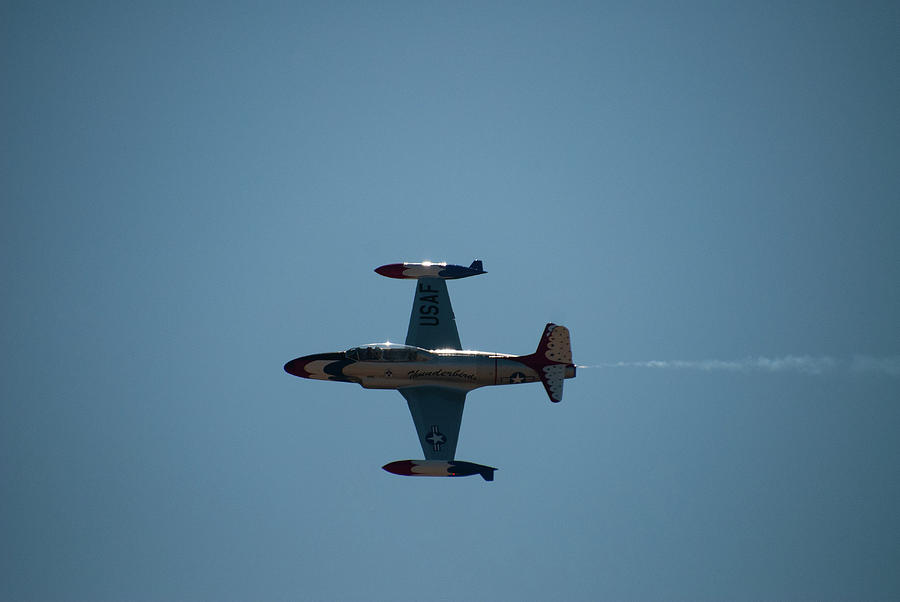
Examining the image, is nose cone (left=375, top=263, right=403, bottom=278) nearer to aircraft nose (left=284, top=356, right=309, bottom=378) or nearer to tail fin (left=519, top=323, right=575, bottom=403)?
aircraft nose (left=284, top=356, right=309, bottom=378)

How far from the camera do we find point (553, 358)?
54.3 meters

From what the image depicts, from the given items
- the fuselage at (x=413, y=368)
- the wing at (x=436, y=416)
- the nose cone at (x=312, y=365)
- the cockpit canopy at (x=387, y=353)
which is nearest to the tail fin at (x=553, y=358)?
the fuselage at (x=413, y=368)

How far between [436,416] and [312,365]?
7.77 metres

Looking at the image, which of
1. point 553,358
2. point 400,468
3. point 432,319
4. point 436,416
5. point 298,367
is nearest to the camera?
point 400,468

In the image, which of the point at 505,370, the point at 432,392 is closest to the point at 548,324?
the point at 505,370

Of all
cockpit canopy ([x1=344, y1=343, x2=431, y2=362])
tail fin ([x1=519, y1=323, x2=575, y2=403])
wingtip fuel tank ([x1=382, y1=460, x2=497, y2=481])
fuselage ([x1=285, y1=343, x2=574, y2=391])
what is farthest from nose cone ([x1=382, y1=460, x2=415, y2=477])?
tail fin ([x1=519, y1=323, x2=575, y2=403])

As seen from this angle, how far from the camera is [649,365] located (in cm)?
5475

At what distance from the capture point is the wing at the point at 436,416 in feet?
174

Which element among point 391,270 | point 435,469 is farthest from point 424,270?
point 435,469

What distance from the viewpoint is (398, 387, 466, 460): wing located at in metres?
53.0

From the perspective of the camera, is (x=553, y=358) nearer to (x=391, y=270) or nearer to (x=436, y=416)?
(x=436, y=416)

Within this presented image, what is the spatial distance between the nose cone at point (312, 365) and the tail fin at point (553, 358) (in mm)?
11058

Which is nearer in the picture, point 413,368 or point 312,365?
point 413,368

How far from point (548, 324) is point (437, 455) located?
981cm
